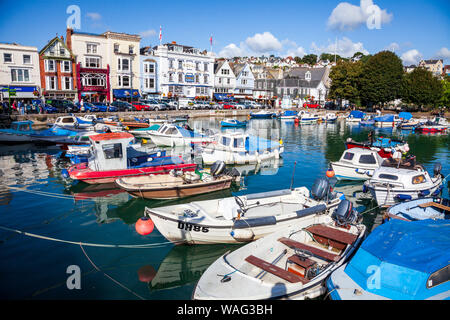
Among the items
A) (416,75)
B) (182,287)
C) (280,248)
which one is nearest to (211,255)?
(182,287)

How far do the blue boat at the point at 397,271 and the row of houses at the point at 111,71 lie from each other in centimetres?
5218

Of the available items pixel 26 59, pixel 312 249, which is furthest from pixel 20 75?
pixel 312 249

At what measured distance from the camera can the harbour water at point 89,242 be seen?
9.93m

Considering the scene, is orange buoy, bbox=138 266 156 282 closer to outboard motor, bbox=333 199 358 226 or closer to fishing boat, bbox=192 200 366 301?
fishing boat, bbox=192 200 366 301

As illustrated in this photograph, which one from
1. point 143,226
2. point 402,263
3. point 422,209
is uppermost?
point 143,226

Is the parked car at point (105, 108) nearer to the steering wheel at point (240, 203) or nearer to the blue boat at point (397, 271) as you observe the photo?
the steering wheel at point (240, 203)

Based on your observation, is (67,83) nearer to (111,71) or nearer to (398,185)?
(111,71)

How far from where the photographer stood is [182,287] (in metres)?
10.2

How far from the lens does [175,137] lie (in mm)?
31422

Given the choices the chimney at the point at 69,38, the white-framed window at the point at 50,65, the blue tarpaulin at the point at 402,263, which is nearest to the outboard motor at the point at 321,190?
the blue tarpaulin at the point at 402,263

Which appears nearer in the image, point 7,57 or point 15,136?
point 15,136

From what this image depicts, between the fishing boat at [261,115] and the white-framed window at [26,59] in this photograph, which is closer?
the white-framed window at [26,59]

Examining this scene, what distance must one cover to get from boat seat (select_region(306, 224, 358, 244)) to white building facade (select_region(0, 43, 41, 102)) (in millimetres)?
53264

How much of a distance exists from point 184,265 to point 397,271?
678 centimetres
